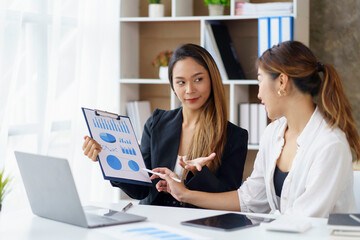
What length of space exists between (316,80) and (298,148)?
0.87ft

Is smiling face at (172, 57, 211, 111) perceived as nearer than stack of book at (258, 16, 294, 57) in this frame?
Yes

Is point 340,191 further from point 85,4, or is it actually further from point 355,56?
point 85,4

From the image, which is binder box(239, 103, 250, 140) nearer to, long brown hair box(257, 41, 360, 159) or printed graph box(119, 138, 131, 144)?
long brown hair box(257, 41, 360, 159)

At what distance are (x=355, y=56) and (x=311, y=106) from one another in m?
1.72

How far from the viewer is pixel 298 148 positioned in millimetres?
2059

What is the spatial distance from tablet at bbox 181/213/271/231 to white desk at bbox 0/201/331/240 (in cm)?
2

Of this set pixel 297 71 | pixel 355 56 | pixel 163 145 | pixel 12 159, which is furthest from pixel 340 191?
pixel 355 56

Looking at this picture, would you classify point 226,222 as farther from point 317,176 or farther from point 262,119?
point 262,119

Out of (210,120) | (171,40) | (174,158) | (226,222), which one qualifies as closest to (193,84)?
(210,120)

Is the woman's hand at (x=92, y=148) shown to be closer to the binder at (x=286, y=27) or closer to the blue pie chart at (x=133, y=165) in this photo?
the blue pie chart at (x=133, y=165)

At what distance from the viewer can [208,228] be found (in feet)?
5.43

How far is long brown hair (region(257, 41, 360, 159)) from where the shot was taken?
6.53ft

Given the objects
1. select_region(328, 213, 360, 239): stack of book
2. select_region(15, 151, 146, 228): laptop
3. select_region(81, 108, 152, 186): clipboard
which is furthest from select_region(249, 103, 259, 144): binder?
select_region(328, 213, 360, 239): stack of book

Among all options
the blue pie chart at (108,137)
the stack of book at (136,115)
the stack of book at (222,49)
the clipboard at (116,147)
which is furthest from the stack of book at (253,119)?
the blue pie chart at (108,137)
